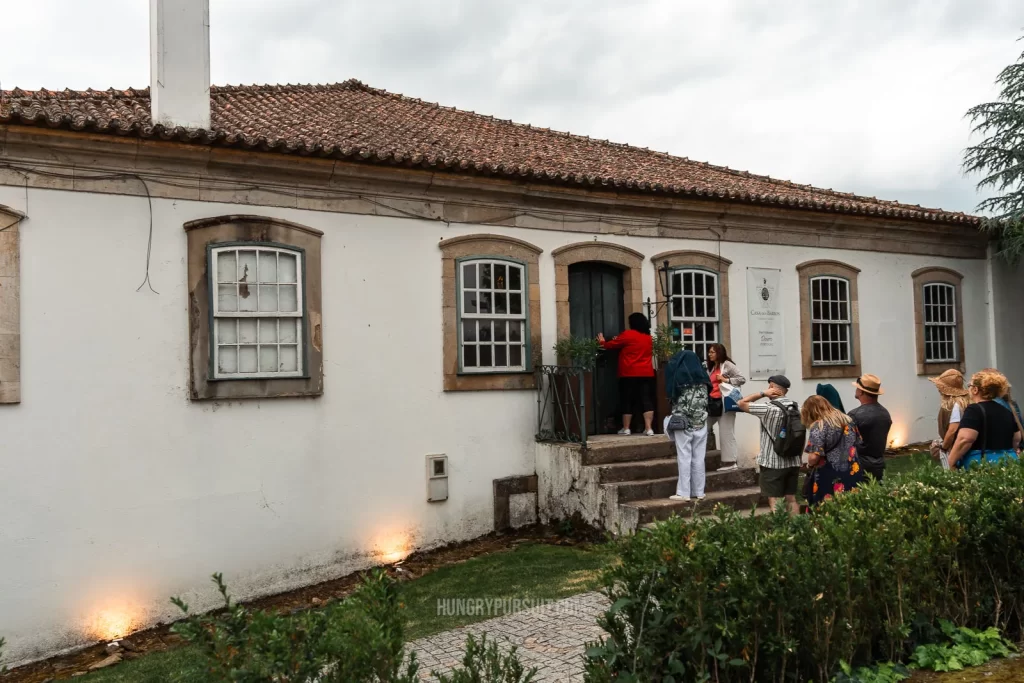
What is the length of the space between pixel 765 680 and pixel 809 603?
42 cm

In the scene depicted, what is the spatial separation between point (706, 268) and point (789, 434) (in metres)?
4.69

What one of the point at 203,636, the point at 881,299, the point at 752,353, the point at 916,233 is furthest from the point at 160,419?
the point at 916,233

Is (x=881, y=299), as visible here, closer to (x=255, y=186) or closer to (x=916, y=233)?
(x=916, y=233)

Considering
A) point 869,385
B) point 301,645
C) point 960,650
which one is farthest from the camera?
point 869,385

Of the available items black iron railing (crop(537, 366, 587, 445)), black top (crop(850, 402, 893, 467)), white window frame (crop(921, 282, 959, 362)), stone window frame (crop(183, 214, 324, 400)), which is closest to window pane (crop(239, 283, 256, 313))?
stone window frame (crop(183, 214, 324, 400))

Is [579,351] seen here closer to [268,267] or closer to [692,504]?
[692,504]

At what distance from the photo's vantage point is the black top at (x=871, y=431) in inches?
258

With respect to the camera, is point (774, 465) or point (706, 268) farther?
point (706, 268)

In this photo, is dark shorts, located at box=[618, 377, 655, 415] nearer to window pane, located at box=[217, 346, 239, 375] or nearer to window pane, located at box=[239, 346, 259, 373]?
window pane, located at box=[239, 346, 259, 373]

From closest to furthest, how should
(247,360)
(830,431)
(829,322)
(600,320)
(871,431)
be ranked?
(830,431), (871,431), (247,360), (600,320), (829,322)

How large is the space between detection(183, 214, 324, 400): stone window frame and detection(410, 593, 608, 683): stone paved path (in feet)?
10.6

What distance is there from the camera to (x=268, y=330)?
8.13 metres

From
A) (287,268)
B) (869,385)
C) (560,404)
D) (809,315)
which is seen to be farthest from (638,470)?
(809,315)

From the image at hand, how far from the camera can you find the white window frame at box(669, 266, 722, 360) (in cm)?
1082
